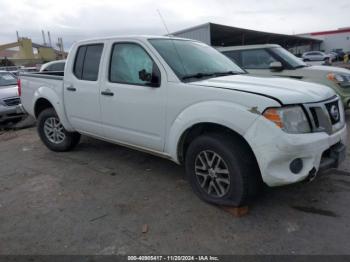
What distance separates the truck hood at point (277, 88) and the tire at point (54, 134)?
9.98 ft

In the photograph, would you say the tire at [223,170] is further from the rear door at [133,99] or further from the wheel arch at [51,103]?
the wheel arch at [51,103]

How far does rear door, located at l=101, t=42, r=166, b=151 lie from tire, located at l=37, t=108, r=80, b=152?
1419 mm

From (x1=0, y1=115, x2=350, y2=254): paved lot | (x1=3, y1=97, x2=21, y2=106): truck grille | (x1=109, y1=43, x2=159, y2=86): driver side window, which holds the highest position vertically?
(x1=109, y1=43, x2=159, y2=86): driver side window

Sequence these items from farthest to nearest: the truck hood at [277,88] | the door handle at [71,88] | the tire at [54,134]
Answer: the tire at [54,134]
the door handle at [71,88]
the truck hood at [277,88]

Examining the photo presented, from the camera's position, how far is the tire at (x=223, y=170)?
126 inches

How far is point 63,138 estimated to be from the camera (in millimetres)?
5809

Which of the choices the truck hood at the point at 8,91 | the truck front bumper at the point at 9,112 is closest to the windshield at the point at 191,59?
the truck front bumper at the point at 9,112

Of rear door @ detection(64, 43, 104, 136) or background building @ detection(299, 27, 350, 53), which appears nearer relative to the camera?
rear door @ detection(64, 43, 104, 136)

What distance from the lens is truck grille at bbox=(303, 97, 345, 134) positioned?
10.3 ft

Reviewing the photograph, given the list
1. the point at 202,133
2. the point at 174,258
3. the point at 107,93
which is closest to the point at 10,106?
the point at 107,93

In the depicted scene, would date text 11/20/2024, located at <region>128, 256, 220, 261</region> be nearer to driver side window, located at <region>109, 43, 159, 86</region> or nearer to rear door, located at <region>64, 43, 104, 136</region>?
driver side window, located at <region>109, 43, 159, 86</region>

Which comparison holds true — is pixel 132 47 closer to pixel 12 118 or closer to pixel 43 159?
pixel 43 159

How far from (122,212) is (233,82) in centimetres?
186

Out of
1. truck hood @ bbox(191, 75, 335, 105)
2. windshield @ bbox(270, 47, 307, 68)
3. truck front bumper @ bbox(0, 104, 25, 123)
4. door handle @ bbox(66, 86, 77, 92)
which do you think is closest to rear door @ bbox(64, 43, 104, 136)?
door handle @ bbox(66, 86, 77, 92)
